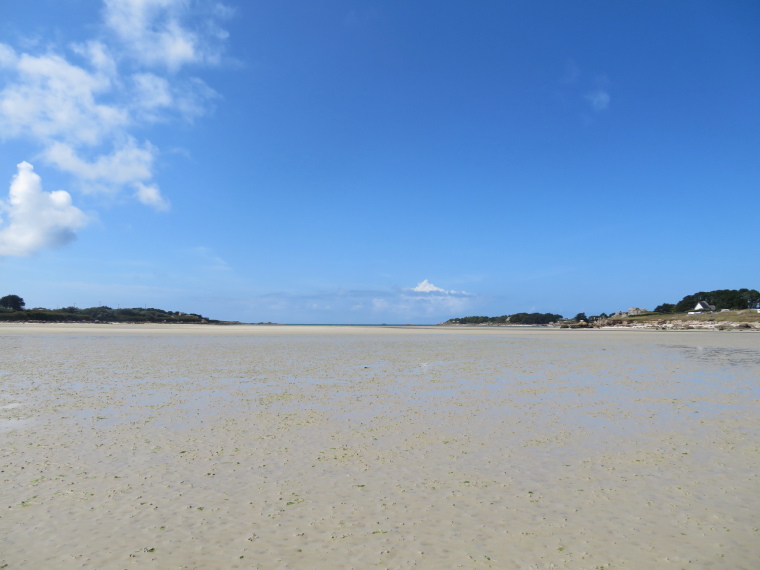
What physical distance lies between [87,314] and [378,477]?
168602mm

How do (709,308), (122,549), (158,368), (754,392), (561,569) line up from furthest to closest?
(709,308)
(158,368)
(754,392)
(122,549)
(561,569)

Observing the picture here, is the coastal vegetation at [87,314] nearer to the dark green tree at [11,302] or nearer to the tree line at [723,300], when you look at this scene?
the dark green tree at [11,302]

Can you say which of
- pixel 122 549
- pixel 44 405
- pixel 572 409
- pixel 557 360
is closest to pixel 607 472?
pixel 572 409

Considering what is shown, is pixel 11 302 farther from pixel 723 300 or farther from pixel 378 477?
pixel 723 300

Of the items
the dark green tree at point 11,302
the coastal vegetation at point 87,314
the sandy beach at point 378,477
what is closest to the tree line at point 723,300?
the sandy beach at point 378,477

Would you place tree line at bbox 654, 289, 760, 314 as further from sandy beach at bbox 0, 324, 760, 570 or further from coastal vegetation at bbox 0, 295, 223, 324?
coastal vegetation at bbox 0, 295, 223, 324

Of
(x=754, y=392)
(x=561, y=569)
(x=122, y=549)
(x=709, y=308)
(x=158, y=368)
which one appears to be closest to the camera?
(x=561, y=569)

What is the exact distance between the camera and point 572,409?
1145 centimetres

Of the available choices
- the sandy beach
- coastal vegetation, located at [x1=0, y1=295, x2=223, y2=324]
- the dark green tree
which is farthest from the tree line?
the dark green tree

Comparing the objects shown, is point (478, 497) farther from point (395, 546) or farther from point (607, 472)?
point (607, 472)

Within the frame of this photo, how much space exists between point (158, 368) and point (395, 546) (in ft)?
58.2

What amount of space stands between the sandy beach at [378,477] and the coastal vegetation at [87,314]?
128 metres

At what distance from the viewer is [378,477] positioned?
21.9ft

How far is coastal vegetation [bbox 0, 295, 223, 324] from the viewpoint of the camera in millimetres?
114688
